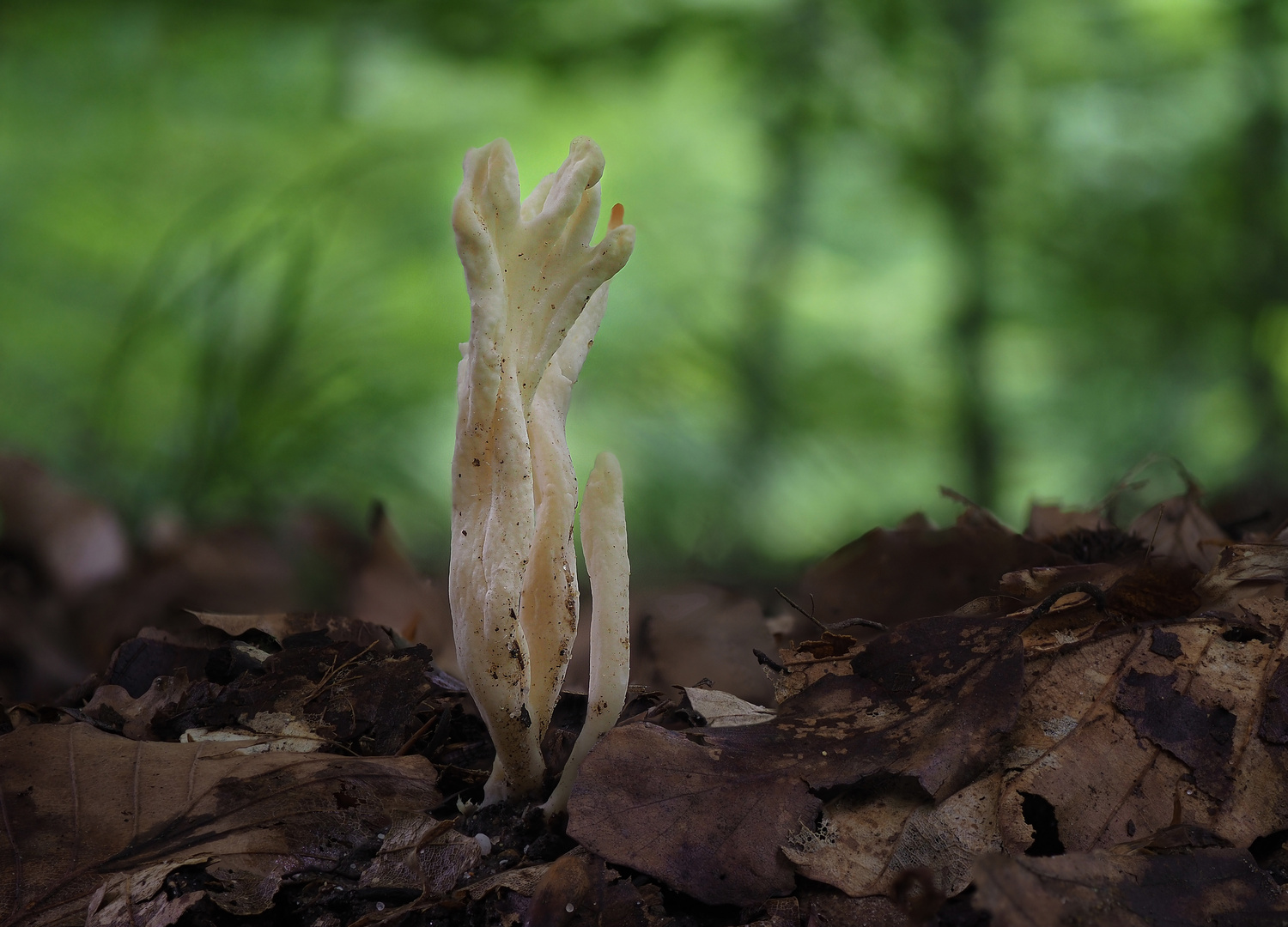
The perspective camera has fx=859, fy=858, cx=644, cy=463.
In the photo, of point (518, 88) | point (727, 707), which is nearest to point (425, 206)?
point (518, 88)

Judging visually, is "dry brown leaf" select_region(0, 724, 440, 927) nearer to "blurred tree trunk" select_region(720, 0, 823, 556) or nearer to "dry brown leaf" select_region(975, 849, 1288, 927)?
"dry brown leaf" select_region(975, 849, 1288, 927)

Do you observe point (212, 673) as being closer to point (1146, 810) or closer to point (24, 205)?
point (1146, 810)

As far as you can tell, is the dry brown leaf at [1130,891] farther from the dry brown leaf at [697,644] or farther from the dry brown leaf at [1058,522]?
the dry brown leaf at [1058,522]

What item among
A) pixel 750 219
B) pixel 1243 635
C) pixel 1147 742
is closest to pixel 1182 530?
Result: pixel 1243 635

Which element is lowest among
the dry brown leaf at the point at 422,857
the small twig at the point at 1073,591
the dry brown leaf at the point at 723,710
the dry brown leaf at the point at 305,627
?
the dry brown leaf at the point at 422,857

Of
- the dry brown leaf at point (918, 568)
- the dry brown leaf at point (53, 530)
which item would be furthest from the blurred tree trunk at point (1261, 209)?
the dry brown leaf at point (53, 530)

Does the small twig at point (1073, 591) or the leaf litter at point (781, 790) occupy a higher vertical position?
the small twig at point (1073, 591)

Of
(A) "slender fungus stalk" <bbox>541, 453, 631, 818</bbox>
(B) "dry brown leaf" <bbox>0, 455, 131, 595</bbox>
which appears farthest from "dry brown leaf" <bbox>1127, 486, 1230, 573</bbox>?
(B) "dry brown leaf" <bbox>0, 455, 131, 595</bbox>
